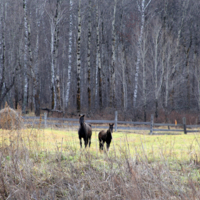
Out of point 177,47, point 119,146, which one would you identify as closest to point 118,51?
point 177,47

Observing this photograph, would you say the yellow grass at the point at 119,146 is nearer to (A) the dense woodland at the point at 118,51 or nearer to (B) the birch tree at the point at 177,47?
(A) the dense woodland at the point at 118,51

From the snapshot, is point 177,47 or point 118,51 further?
point 118,51

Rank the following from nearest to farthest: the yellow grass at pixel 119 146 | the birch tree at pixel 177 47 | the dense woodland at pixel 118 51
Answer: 1. the yellow grass at pixel 119 146
2. the dense woodland at pixel 118 51
3. the birch tree at pixel 177 47

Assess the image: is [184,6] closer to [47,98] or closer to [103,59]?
[103,59]

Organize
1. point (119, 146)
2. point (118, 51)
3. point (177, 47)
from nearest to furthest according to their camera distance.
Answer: point (119, 146) < point (177, 47) < point (118, 51)

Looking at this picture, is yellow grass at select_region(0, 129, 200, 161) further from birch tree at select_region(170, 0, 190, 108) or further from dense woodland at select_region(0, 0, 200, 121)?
birch tree at select_region(170, 0, 190, 108)

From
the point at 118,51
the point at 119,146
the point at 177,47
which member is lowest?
the point at 119,146

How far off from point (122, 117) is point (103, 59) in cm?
1203

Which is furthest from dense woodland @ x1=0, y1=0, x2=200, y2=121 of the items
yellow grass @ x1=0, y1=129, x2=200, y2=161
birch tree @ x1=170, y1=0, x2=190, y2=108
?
yellow grass @ x1=0, y1=129, x2=200, y2=161

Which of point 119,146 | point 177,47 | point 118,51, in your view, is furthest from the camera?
point 118,51

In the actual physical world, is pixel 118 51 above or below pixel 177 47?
above

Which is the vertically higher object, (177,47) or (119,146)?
(177,47)

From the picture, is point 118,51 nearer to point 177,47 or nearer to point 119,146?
point 177,47

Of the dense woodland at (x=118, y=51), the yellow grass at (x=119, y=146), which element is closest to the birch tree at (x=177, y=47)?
the dense woodland at (x=118, y=51)
